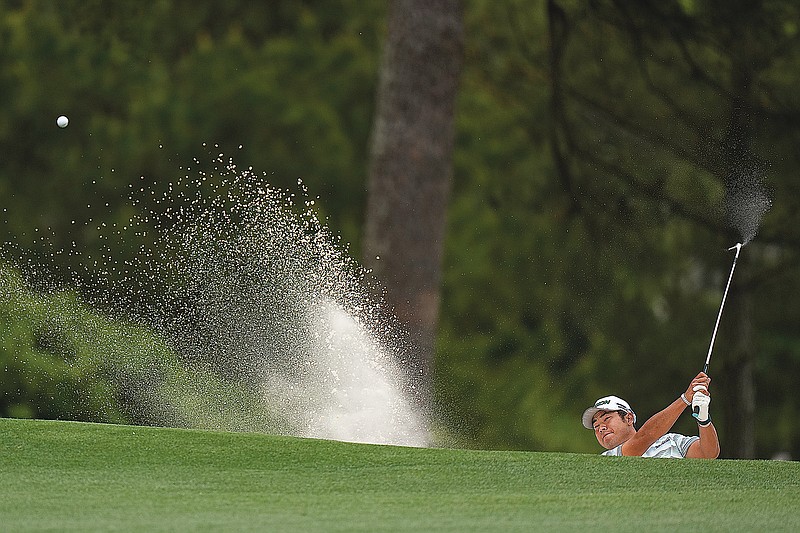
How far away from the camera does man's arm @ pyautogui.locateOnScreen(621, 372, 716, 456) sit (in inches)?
169

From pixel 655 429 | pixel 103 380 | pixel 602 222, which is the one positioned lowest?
pixel 655 429

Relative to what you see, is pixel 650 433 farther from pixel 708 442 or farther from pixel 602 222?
pixel 602 222

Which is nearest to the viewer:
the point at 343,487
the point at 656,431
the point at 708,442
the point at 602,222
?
the point at 343,487

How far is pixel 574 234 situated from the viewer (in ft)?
40.4

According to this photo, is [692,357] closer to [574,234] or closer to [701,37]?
[574,234]

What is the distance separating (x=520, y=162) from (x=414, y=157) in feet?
16.5

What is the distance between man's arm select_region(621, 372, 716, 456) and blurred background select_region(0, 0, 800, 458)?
182 inches

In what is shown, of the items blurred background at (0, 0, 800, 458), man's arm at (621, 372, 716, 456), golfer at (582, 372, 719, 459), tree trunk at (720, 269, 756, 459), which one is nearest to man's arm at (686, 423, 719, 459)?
golfer at (582, 372, 719, 459)

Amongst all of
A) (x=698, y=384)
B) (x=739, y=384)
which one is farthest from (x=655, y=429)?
(x=739, y=384)

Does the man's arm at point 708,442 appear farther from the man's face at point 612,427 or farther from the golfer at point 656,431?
the man's face at point 612,427

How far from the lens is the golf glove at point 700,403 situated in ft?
13.5

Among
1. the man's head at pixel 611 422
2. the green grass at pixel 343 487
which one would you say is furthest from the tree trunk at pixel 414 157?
the green grass at pixel 343 487

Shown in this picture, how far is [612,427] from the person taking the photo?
4570 mm

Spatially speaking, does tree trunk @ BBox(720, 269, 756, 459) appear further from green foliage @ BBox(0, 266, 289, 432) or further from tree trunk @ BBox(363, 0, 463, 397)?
green foliage @ BBox(0, 266, 289, 432)
